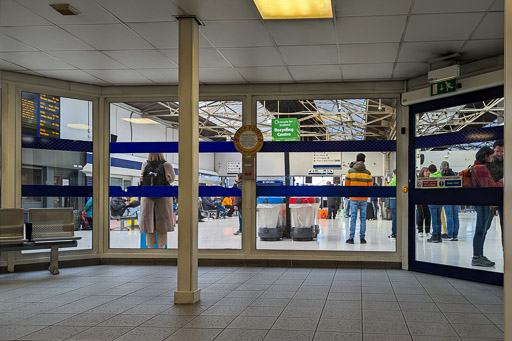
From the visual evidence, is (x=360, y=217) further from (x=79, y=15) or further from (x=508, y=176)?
(x=508, y=176)

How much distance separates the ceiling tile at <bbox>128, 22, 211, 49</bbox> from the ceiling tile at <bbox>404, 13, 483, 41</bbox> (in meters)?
2.30

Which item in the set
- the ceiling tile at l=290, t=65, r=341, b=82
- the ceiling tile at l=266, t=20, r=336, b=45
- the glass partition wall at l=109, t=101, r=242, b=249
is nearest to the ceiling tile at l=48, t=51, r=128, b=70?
the glass partition wall at l=109, t=101, r=242, b=249

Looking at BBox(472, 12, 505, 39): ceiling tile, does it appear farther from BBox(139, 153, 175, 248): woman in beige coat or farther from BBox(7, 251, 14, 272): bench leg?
BBox(7, 251, 14, 272): bench leg

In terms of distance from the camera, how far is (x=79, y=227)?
8.02 metres

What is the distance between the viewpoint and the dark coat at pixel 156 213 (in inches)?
321

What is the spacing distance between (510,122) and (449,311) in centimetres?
318

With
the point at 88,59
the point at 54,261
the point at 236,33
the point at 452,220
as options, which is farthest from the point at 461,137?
the point at 54,261

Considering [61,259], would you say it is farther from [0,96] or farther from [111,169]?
[0,96]

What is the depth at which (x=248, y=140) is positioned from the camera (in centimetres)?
790

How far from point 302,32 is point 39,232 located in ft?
15.6

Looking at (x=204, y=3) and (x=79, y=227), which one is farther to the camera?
(x=79, y=227)

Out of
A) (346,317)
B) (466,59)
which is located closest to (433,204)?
(466,59)

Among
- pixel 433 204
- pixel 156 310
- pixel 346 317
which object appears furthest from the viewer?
pixel 433 204

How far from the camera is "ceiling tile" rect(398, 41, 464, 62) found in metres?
5.93
